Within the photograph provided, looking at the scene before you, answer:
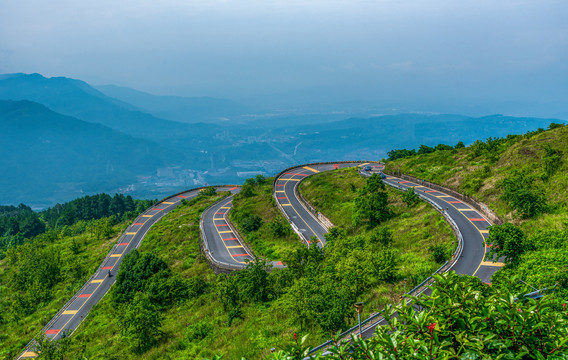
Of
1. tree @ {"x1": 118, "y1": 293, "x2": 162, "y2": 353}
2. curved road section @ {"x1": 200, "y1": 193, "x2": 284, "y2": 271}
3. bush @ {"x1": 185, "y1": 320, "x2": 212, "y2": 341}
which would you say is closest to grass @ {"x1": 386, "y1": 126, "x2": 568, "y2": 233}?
curved road section @ {"x1": 200, "y1": 193, "x2": 284, "y2": 271}

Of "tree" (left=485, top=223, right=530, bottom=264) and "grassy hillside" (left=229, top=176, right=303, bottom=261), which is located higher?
"tree" (left=485, top=223, right=530, bottom=264)

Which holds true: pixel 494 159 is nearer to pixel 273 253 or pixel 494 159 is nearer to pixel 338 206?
pixel 338 206

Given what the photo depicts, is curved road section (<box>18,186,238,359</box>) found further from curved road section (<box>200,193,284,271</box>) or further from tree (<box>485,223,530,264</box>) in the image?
tree (<box>485,223,530,264</box>)

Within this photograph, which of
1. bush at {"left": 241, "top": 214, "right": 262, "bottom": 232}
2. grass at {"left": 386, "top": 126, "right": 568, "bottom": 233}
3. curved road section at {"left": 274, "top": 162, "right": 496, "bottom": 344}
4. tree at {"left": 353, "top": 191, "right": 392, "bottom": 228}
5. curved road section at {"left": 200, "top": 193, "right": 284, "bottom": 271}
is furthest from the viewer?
bush at {"left": 241, "top": 214, "right": 262, "bottom": 232}

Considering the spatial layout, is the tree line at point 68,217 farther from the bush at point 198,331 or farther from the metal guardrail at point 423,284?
the metal guardrail at point 423,284

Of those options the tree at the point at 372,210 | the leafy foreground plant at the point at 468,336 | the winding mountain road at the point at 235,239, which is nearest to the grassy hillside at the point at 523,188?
the winding mountain road at the point at 235,239

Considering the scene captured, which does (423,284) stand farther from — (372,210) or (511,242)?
(372,210)
